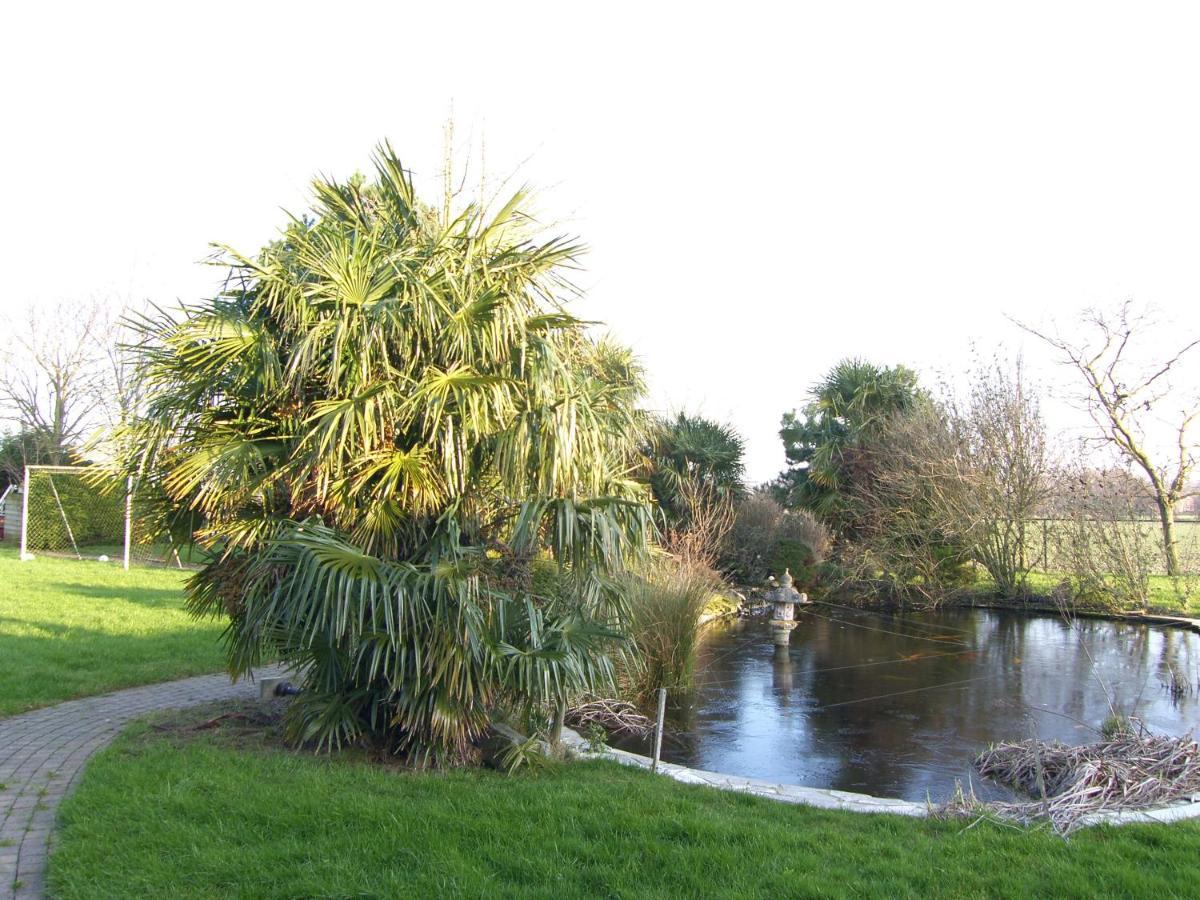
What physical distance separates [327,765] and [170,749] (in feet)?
3.67

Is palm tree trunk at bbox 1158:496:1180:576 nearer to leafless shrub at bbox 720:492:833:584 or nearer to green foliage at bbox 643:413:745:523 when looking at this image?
leafless shrub at bbox 720:492:833:584

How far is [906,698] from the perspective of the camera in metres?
9.06

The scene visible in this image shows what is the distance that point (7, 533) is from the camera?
24.4 m

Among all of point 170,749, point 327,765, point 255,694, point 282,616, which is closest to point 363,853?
point 327,765

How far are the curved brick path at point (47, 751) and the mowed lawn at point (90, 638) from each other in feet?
0.96

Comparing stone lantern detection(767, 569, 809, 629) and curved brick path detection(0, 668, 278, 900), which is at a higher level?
stone lantern detection(767, 569, 809, 629)

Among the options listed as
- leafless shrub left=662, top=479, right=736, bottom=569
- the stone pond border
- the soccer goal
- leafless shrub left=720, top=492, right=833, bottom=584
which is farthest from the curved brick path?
the soccer goal

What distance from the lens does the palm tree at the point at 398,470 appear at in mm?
5469

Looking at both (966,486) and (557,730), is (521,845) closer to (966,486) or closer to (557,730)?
(557,730)

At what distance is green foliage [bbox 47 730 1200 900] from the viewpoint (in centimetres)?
374

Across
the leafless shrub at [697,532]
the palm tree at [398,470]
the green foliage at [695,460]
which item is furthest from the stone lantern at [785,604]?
the palm tree at [398,470]

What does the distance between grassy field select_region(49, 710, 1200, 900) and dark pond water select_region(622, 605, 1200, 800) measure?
1.70 meters

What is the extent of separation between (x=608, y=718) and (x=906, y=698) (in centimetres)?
341

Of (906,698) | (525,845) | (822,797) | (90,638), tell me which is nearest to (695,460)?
(906,698)
